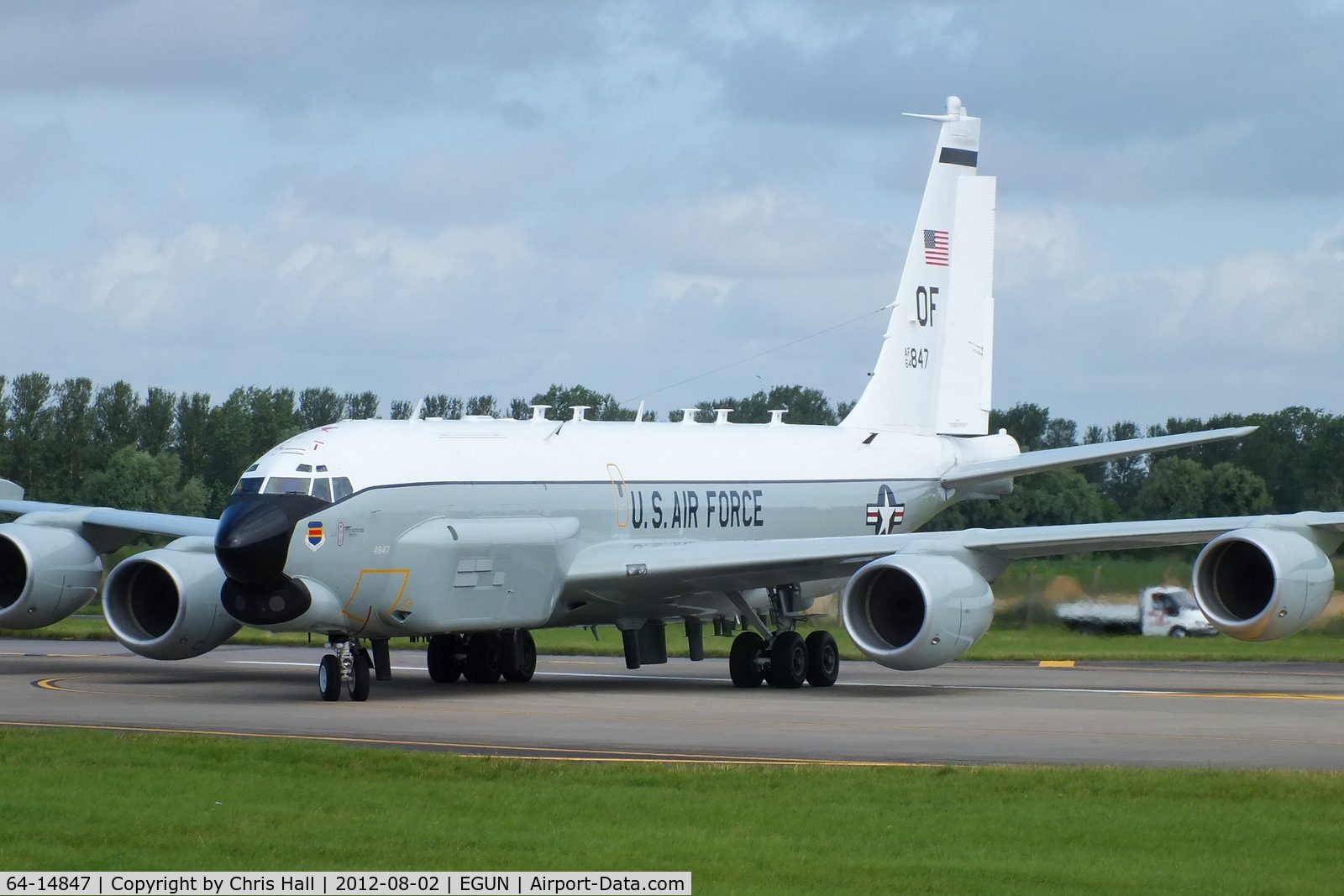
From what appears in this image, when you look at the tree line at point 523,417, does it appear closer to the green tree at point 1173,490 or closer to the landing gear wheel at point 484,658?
the green tree at point 1173,490

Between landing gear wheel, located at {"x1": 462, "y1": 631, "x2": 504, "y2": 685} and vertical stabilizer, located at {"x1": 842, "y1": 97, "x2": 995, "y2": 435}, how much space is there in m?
9.78

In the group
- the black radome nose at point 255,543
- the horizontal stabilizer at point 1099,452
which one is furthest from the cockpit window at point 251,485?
the horizontal stabilizer at point 1099,452

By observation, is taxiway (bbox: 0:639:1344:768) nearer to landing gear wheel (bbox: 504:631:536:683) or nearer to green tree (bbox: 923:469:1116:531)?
landing gear wheel (bbox: 504:631:536:683)

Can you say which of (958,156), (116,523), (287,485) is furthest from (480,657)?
(958,156)

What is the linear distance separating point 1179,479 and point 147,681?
45647 millimetres

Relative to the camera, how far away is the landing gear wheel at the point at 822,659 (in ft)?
95.3

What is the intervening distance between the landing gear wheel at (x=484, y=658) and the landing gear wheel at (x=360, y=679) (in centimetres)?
440

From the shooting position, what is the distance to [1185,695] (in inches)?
1062

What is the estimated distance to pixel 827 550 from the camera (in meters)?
26.5

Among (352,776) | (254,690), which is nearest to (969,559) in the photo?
(254,690)

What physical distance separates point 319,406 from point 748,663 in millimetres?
69082

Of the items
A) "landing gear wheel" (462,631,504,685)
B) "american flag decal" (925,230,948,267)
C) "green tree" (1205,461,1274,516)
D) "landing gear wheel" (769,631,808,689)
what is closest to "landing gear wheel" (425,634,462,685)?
"landing gear wheel" (462,631,504,685)

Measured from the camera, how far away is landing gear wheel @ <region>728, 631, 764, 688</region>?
29.0 metres
